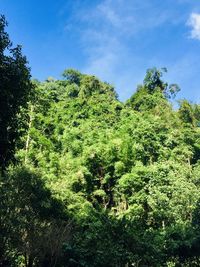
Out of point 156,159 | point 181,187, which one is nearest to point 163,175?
point 181,187

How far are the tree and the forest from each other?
0.02m

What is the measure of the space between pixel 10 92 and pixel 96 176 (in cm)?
2018

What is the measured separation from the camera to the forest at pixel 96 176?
10.9 m

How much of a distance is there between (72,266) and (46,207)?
628 centimetres

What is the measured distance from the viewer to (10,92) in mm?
8641

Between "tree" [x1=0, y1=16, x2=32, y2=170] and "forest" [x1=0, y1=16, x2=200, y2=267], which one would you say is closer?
"tree" [x1=0, y1=16, x2=32, y2=170]

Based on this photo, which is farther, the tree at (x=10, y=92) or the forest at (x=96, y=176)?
the forest at (x=96, y=176)

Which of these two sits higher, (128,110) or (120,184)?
(128,110)

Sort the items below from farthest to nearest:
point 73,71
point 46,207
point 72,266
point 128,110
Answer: point 73,71 < point 128,110 < point 46,207 < point 72,266

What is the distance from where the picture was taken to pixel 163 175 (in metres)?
23.4

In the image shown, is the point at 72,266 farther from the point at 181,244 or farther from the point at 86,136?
the point at 86,136

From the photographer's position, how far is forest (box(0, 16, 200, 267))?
10.9 meters

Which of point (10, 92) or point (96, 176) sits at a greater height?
point (96, 176)

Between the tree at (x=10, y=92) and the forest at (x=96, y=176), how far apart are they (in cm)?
2
